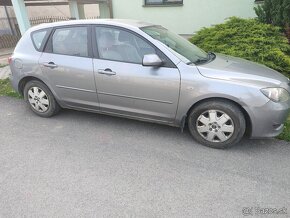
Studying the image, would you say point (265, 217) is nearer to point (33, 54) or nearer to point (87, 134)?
point (87, 134)

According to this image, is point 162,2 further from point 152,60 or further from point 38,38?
point 152,60

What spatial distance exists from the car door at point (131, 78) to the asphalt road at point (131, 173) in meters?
0.44

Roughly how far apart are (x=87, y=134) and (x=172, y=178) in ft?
5.21

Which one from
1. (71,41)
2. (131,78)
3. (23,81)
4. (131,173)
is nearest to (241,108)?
(131,78)

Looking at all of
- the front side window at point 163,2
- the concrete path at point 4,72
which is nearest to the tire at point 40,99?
the concrete path at point 4,72

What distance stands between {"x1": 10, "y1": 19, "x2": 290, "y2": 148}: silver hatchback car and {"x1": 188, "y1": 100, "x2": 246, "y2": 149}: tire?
0.04ft

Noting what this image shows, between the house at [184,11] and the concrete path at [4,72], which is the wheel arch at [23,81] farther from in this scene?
the house at [184,11]

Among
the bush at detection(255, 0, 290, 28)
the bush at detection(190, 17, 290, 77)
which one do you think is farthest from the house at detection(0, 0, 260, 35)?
the bush at detection(190, 17, 290, 77)

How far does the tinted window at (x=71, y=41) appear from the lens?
12.8ft

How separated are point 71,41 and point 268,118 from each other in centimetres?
296

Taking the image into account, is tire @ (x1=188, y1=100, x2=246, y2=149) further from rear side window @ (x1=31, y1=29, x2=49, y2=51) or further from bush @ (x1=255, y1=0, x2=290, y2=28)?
bush @ (x1=255, y1=0, x2=290, y2=28)

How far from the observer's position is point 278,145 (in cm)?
359

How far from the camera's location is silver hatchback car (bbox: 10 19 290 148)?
3281mm

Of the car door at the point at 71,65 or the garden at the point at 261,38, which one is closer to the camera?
the car door at the point at 71,65
